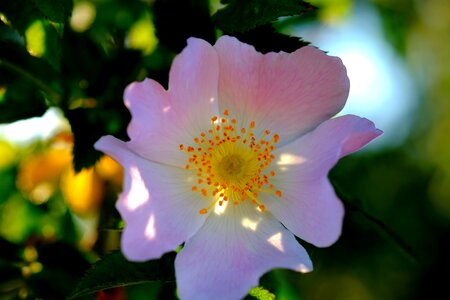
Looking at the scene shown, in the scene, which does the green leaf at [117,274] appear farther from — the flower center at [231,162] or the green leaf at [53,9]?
the green leaf at [53,9]

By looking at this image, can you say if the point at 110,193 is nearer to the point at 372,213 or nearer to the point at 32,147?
the point at 32,147

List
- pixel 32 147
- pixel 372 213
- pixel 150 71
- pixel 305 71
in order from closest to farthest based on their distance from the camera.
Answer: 1. pixel 305 71
2. pixel 372 213
3. pixel 150 71
4. pixel 32 147

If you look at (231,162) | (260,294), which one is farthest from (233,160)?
(260,294)

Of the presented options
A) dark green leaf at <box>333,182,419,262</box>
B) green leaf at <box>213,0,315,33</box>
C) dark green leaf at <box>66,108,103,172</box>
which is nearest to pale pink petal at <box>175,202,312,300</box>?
dark green leaf at <box>333,182,419,262</box>

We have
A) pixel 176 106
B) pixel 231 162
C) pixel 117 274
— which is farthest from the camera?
pixel 231 162

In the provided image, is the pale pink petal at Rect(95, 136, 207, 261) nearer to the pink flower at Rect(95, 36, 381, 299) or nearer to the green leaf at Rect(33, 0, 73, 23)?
the pink flower at Rect(95, 36, 381, 299)

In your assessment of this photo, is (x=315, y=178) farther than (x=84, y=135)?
No

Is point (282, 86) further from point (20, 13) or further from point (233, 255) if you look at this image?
point (20, 13)

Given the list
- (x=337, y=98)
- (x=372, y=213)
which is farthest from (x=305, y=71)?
(x=372, y=213)
